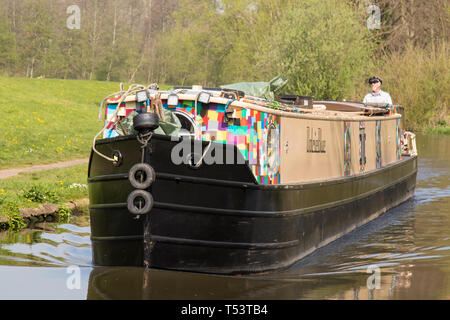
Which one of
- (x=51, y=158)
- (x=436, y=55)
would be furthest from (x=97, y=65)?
(x=51, y=158)

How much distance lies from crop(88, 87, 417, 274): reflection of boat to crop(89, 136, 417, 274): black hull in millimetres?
11

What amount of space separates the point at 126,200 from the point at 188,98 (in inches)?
59.4

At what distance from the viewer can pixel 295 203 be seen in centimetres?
930

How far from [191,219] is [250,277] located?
3.42 ft

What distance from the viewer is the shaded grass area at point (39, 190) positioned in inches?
448

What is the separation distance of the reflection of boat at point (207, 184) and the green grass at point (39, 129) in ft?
29.3

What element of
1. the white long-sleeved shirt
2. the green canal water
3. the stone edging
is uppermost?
the white long-sleeved shirt

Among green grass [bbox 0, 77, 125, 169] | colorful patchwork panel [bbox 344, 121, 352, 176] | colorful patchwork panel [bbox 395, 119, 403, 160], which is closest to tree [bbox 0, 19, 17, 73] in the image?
green grass [bbox 0, 77, 125, 169]

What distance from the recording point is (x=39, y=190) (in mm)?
12312

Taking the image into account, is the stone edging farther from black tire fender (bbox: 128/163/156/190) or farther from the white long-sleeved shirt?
the white long-sleeved shirt

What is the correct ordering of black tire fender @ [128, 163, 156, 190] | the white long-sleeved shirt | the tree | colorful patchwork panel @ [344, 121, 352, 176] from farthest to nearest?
the tree, the white long-sleeved shirt, colorful patchwork panel @ [344, 121, 352, 176], black tire fender @ [128, 163, 156, 190]

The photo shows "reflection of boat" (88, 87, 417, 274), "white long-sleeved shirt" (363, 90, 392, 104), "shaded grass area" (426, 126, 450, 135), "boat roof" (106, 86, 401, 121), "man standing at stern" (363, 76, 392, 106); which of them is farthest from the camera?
"shaded grass area" (426, 126, 450, 135)

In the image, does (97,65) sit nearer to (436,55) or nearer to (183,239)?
(436,55)

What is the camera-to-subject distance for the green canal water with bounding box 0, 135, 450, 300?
7.82 meters
